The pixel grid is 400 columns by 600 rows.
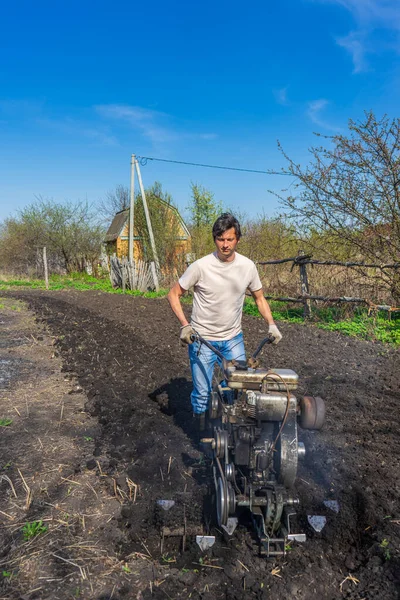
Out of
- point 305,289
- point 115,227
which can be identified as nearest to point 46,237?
point 115,227

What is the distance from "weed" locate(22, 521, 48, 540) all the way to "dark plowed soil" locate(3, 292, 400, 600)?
0.51 meters

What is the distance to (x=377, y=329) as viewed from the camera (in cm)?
796

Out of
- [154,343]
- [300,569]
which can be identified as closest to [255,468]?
[300,569]

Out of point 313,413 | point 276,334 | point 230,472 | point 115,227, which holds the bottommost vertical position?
point 230,472

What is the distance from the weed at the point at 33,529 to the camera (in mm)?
2664

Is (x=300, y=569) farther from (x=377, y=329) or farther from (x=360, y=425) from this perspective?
(x=377, y=329)

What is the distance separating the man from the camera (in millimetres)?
3316

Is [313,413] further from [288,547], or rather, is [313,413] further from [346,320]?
[346,320]

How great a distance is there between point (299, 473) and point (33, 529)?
6.49 ft

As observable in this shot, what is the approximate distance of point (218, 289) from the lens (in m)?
3.37

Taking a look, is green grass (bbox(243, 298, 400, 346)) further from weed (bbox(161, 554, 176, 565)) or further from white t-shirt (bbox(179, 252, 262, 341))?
weed (bbox(161, 554, 176, 565))

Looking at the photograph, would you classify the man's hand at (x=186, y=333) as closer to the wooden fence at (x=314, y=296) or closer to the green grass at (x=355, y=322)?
the green grass at (x=355, y=322)

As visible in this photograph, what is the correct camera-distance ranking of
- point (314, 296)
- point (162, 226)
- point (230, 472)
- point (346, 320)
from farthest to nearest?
point (162, 226)
point (314, 296)
point (346, 320)
point (230, 472)

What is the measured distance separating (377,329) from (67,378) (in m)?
5.58
